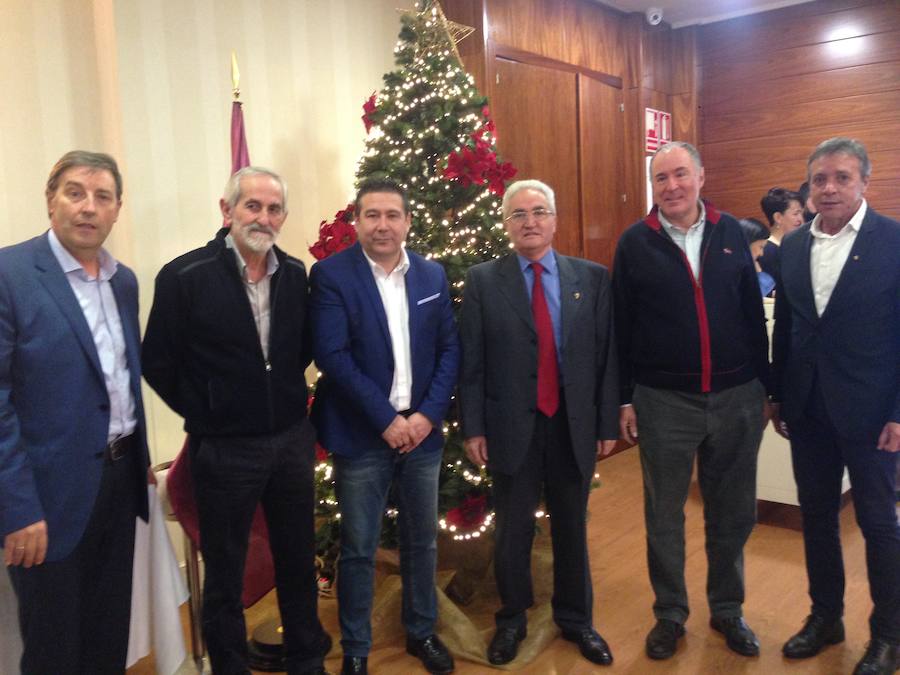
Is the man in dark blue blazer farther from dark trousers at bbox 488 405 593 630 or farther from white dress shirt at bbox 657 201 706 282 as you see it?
dark trousers at bbox 488 405 593 630

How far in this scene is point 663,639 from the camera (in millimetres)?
2508

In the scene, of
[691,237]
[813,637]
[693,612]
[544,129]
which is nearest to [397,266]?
[691,237]

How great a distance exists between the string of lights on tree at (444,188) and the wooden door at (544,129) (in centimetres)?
130

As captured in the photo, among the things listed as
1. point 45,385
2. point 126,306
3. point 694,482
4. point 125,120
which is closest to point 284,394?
point 126,306

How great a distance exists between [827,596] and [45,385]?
8.10ft

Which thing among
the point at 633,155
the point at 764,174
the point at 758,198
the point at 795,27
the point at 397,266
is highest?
the point at 795,27

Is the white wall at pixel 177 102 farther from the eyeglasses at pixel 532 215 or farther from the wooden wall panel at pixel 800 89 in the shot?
the wooden wall panel at pixel 800 89

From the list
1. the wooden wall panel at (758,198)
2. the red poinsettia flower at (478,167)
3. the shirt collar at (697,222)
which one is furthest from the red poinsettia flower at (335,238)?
the wooden wall panel at (758,198)

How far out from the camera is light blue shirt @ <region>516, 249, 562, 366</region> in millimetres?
2400

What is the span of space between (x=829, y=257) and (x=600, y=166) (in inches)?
124

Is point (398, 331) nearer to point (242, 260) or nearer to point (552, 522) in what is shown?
point (242, 260)

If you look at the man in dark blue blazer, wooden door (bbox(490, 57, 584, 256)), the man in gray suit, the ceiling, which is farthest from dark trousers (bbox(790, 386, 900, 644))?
the ceiling

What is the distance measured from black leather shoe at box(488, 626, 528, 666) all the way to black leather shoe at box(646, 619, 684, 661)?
0.45 metres

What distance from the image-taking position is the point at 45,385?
5.61 feet
